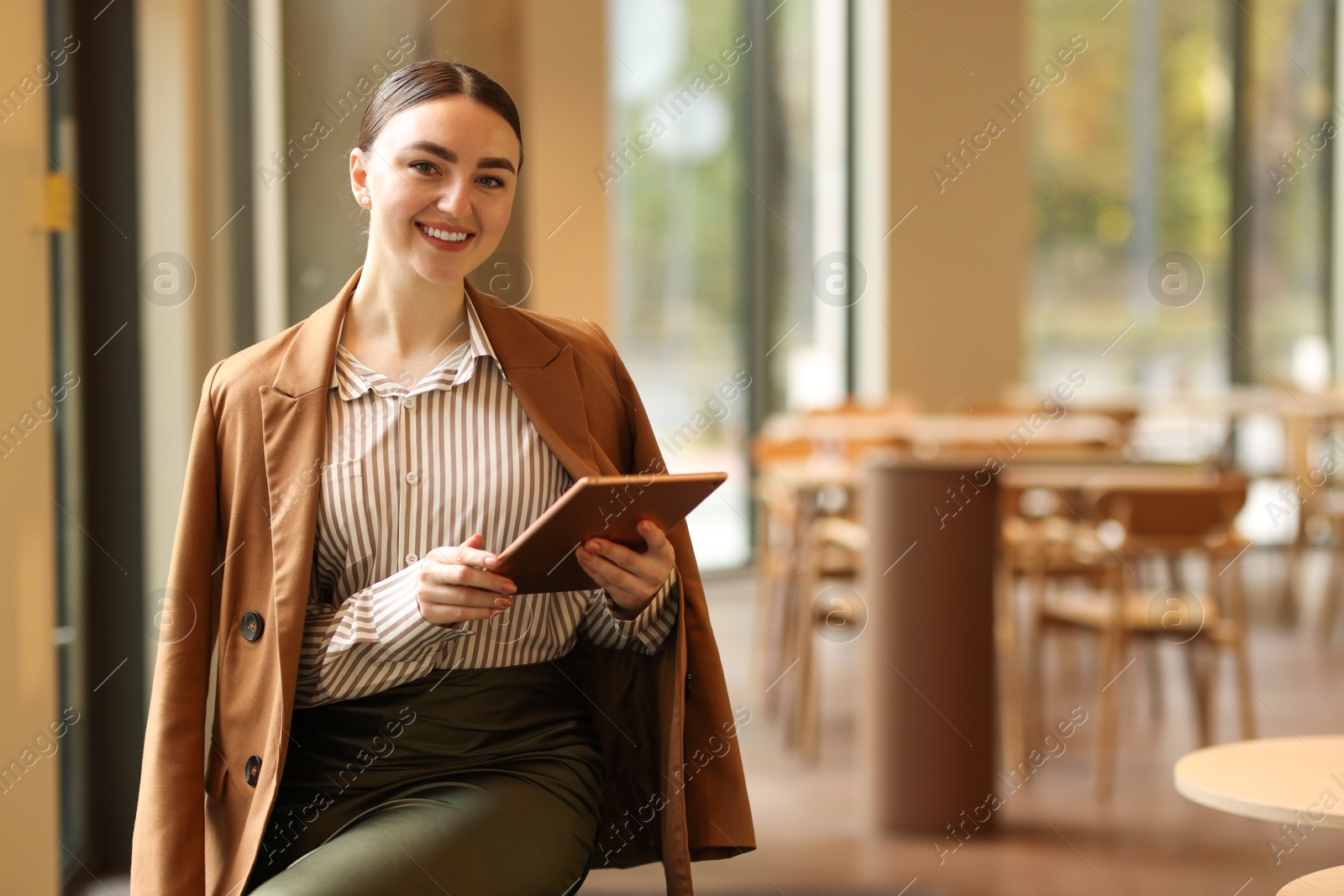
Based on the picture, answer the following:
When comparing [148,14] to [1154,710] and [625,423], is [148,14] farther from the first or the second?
[1154,710]

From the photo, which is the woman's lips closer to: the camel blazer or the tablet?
the camel blazer

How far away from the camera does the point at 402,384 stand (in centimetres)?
159

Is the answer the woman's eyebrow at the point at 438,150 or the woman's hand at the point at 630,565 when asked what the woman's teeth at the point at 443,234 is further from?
the woman's hand at the point at 630,565

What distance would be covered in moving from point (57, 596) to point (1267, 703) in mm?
3916

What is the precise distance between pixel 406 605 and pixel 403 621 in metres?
0.02

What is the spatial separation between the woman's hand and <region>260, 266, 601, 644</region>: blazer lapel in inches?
5.6

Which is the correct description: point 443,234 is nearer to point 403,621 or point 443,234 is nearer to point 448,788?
point 403,621

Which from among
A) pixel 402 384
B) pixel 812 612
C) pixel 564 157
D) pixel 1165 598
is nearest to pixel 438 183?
pixel 402 384

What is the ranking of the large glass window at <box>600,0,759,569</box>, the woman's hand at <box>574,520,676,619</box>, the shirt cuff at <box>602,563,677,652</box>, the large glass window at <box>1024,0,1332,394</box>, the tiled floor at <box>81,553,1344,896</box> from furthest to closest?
the large glass window at <box>1024,0,1332,394</box> < the large glass window at <box>600,0,759,569</box> < the tiled floor at <box>81,553,1344,896</box> < the shirt cuff at <box>602,563,677,652</box> < the woman's hand at <box>574,520,676,619</box>

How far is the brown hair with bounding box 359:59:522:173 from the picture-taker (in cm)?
152

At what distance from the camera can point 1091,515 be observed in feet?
13.3

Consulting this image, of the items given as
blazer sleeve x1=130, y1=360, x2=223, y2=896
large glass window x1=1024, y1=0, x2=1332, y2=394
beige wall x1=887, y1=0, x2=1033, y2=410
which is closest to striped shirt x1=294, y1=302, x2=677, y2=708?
blazer sleeve x1=130, y1=360, x2=223, y2=896

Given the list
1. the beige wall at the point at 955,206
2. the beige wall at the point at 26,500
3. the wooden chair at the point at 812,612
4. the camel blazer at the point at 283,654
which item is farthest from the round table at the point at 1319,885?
the beige wall at the point at 955,206

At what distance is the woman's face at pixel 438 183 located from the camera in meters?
1.51
